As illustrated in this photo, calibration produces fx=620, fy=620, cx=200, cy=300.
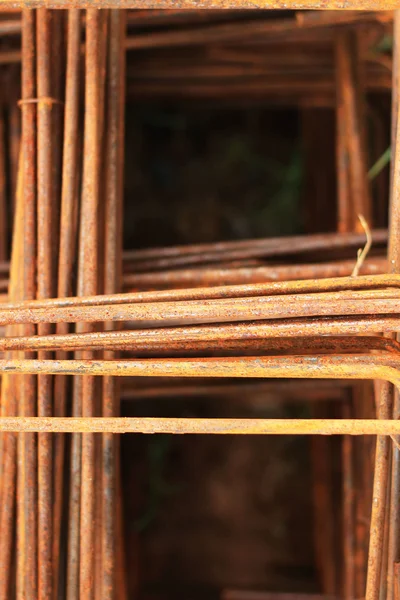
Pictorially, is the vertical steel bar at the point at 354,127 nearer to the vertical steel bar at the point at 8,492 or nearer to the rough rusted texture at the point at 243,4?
the rough rusted texture at the point at 243,4

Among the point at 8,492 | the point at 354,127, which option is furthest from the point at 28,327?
the point at 354,127

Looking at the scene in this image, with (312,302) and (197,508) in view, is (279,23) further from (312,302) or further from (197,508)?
(197,508)

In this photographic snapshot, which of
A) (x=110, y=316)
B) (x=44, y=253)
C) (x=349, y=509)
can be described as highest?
(x=44, y=253)

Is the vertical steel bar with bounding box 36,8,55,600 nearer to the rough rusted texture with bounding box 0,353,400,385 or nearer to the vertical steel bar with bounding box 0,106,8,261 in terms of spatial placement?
the rough rusted texture with bounding box 0,353,400,385

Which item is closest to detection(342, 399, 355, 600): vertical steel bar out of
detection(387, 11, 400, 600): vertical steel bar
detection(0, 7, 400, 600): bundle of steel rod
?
detection(0, 7, 400, 600): bundle of steel rod

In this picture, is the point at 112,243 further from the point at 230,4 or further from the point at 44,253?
the point at 230,4

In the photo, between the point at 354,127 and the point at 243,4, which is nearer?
the point at 243,4

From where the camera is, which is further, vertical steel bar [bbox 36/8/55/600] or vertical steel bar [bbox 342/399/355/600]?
vertical steel bar [bbox 342/399/355/600]
